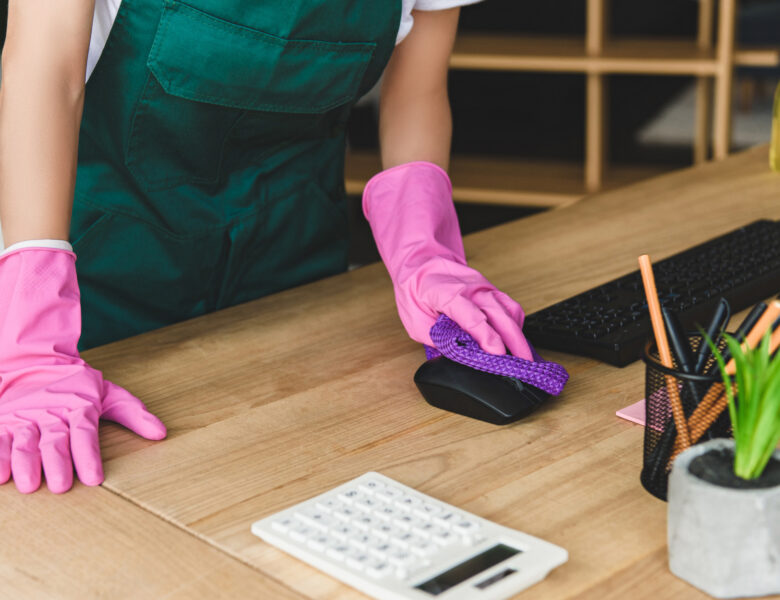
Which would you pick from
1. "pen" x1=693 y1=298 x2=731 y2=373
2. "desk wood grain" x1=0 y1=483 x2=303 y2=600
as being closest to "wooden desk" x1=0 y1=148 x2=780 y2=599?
"desk wood grain" x1=0 y1=483 x2=303 y2=600

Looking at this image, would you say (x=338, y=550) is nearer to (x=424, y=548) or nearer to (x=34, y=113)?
(x=424, y=548)

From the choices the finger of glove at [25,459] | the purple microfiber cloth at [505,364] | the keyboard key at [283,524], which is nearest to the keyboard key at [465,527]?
the keyboard key at [283,524]

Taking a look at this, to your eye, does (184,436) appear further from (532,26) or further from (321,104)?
(532,26)

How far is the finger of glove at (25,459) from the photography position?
811mm

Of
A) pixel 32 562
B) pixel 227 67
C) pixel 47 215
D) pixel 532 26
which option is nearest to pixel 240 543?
pixel 32 562

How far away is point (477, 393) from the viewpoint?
909mm

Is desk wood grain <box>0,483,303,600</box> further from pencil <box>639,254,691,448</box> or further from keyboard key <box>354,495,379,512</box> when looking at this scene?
pencil <box>639,254,691,448</box>

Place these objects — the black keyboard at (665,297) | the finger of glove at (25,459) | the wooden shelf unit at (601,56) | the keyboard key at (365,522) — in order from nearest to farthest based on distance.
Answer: the keyboard key at (365,522)
the finger of glove at (25,459)
the black keyboard at (665,297)
the wooden shelf unit at (601,56)

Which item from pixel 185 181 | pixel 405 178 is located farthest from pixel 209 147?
pixel 405 178

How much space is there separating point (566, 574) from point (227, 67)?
719mm

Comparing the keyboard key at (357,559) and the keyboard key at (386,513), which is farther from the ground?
the keyboard key at (386,513)

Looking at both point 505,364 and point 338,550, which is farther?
point 505,364

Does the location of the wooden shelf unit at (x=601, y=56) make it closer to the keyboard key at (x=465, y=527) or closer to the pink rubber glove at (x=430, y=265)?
the pink rubber glove at (x=430, y=265)

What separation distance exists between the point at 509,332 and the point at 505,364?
7 centimetres
